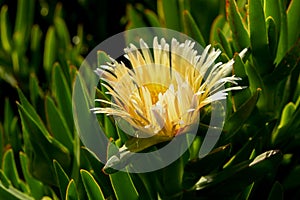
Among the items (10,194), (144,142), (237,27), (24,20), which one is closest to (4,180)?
(10,194)

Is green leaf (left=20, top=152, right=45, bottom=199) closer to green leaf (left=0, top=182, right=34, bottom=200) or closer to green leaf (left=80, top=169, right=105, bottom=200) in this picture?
green leaf (left=0, top=182, right=34, bottom=200)

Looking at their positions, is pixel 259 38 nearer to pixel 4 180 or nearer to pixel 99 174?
pixel 99 174

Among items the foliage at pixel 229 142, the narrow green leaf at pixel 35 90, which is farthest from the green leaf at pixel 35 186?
the narrow green leaf at pixel 35 90

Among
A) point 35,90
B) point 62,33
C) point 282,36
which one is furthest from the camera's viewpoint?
point 62,33

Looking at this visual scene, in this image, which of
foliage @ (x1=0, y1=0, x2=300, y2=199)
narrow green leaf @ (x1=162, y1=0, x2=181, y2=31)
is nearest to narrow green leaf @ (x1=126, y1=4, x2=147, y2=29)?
narrow green leaf @ (x1=162, y1=0, x2=181, y2=31)

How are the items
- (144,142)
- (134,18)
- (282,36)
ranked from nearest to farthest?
1. (144,142)
2. (282,36)
3. (134,18)

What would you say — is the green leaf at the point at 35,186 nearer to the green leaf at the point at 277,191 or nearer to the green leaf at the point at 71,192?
the green leaf at the point at 71,192
